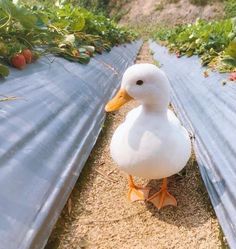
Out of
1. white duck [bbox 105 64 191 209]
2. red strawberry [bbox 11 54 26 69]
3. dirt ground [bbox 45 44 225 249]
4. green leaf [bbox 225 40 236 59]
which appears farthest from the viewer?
green leaf [bbox 225 40 236 59]

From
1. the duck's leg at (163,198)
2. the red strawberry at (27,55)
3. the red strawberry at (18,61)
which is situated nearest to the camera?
the duck's leg at (163,198)

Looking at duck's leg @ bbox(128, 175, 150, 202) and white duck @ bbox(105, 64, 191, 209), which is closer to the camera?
white duck @ bbox(105, 64, 191, 209)

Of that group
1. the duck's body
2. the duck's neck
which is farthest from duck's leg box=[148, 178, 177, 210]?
the duck's neck

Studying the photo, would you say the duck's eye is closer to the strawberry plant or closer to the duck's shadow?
the duck's shadow

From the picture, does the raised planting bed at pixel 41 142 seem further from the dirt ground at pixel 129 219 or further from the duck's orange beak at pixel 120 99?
the duck's orange beak at pixel 120 99

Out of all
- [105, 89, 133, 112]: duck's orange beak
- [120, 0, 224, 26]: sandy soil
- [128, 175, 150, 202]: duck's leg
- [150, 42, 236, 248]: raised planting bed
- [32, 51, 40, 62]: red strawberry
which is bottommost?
[120, 0, 224, 26]: sandy soil

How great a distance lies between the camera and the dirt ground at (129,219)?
1.84 m

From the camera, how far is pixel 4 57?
2846 mm

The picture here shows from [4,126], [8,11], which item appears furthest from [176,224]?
[8,11]

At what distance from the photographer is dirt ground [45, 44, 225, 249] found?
1837 millimetres

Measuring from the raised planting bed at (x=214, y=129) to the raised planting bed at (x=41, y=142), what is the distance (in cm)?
73

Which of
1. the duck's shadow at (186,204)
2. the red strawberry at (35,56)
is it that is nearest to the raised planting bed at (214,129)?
the duck's shadow at (186,204)

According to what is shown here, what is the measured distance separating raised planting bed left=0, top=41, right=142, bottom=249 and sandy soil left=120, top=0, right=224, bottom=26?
66.0 ft

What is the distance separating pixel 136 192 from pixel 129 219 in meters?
0.22
